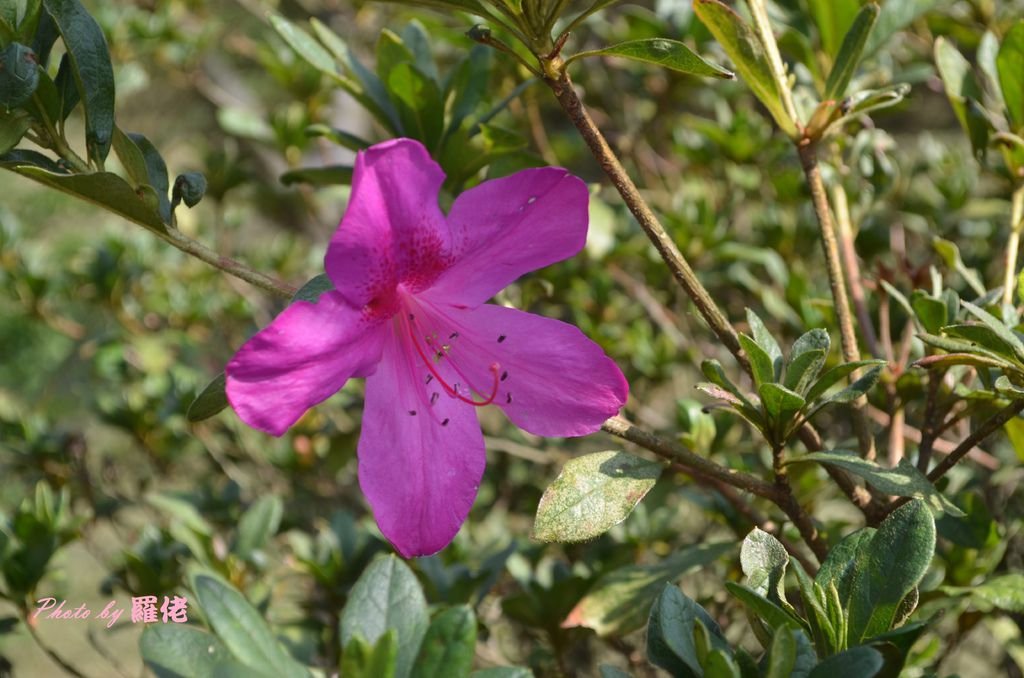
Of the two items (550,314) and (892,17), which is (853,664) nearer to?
(892,17)

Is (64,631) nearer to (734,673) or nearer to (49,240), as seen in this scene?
(49,240)

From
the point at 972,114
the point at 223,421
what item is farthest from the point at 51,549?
the point at 972,114

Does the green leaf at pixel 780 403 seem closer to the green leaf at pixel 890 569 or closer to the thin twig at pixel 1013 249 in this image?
the green leaf at pixel 890 569

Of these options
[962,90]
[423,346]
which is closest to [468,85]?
[423,346]

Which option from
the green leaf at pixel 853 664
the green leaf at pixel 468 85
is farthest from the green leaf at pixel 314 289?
the green leaf at pixel 853 664
